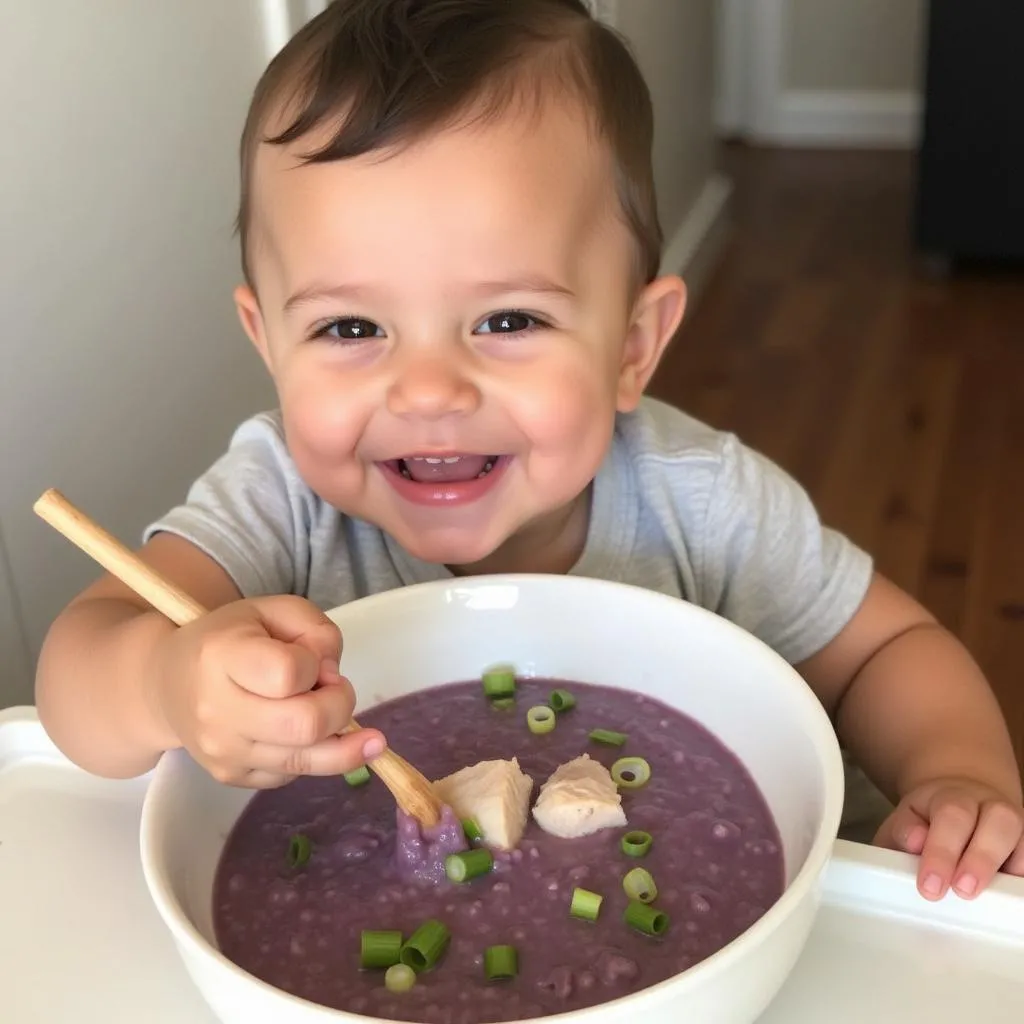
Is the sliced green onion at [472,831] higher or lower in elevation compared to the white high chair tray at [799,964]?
higher

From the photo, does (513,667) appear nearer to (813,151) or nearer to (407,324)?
(407,324)

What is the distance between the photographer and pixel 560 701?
687 mm

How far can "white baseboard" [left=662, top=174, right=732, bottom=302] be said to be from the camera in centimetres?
265

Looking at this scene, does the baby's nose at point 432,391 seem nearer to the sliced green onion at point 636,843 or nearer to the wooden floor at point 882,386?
the sliced green onion at point 636,843

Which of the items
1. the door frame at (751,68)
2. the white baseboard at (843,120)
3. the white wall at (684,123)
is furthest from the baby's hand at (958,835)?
the white baseboard at (843,120)

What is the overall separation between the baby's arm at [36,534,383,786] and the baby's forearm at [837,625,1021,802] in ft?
1.18

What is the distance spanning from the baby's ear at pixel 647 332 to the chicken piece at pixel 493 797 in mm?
315

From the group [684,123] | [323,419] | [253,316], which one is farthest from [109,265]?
[684,123]

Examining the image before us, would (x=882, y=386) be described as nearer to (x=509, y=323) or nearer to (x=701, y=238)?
(x=701, y=238)

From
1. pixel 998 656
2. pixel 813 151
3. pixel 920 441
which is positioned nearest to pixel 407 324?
pixel 998 656

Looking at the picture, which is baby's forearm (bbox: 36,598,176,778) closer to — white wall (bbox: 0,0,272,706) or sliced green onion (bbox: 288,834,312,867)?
sliced green onion (bbox: 288,834,312,867)

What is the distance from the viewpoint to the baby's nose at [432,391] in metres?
0.69

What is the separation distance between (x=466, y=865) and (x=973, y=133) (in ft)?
8.19

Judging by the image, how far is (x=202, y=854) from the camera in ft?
1.89
